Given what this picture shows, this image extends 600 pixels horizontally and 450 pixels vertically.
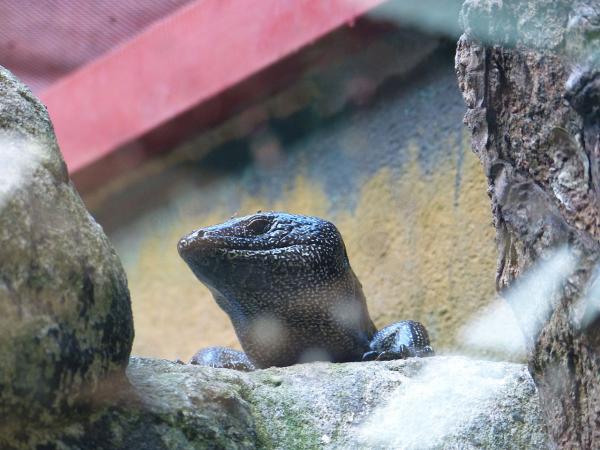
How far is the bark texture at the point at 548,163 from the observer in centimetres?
201

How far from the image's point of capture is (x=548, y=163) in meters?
2.19

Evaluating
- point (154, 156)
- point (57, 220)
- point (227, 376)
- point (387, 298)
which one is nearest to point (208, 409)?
point (227, 376)

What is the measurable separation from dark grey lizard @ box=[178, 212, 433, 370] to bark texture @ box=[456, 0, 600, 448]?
0.87 meters

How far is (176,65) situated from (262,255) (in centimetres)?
210

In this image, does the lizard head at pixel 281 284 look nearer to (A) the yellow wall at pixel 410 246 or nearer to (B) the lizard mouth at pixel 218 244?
(B) the lizard mouth at pixel 218 244

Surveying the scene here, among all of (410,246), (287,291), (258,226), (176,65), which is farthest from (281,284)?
(176,65)

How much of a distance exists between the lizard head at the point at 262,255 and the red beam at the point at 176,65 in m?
1.42

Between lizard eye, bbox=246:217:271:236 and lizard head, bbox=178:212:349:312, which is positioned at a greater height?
lizard eye, bbox=246:217:271:236

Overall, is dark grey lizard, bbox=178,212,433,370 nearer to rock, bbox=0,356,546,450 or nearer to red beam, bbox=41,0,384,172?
rock, bbox=0,356,546,450

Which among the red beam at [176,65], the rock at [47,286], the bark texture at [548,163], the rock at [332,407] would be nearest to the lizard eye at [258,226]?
the rock at [332,407]

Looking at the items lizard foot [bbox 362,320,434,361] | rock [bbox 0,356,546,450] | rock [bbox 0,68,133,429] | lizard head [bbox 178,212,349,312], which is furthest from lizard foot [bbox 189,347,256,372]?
rock [bbox 0,68,133,429]

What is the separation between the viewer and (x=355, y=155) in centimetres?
477

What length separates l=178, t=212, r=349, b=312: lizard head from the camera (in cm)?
314

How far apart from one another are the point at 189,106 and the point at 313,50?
2.51 feet
